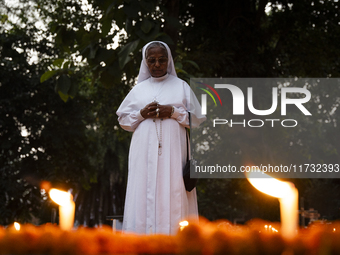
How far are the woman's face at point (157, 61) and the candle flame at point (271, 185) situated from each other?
3.01 m

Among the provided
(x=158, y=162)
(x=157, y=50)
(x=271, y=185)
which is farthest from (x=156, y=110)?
(x=271, y=185)

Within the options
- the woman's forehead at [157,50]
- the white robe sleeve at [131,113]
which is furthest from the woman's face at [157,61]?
the white robe sleeve at [131,113]

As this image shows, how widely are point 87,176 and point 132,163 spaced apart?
1302cm

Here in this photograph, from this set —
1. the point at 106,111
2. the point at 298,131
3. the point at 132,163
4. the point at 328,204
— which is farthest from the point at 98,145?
the point at 328,204

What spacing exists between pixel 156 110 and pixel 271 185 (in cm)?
285

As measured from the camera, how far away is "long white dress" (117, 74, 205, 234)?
3758 millimetres

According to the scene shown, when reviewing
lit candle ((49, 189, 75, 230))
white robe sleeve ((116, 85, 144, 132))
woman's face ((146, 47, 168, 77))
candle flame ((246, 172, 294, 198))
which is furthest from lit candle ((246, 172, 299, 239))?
woman's face ((146, 47, 168, 77))

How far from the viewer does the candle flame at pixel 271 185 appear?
40.6 inches

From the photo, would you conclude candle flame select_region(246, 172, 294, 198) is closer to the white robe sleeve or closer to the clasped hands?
the clasped hands

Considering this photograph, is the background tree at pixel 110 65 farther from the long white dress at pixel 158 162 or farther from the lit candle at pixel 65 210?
the lit candle at pixel 65 210

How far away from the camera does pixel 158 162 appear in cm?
389

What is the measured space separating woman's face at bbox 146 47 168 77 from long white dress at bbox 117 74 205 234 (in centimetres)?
7

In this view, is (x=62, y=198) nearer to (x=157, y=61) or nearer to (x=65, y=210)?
(x=65, y=210)

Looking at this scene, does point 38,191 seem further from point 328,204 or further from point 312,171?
point 328,204
